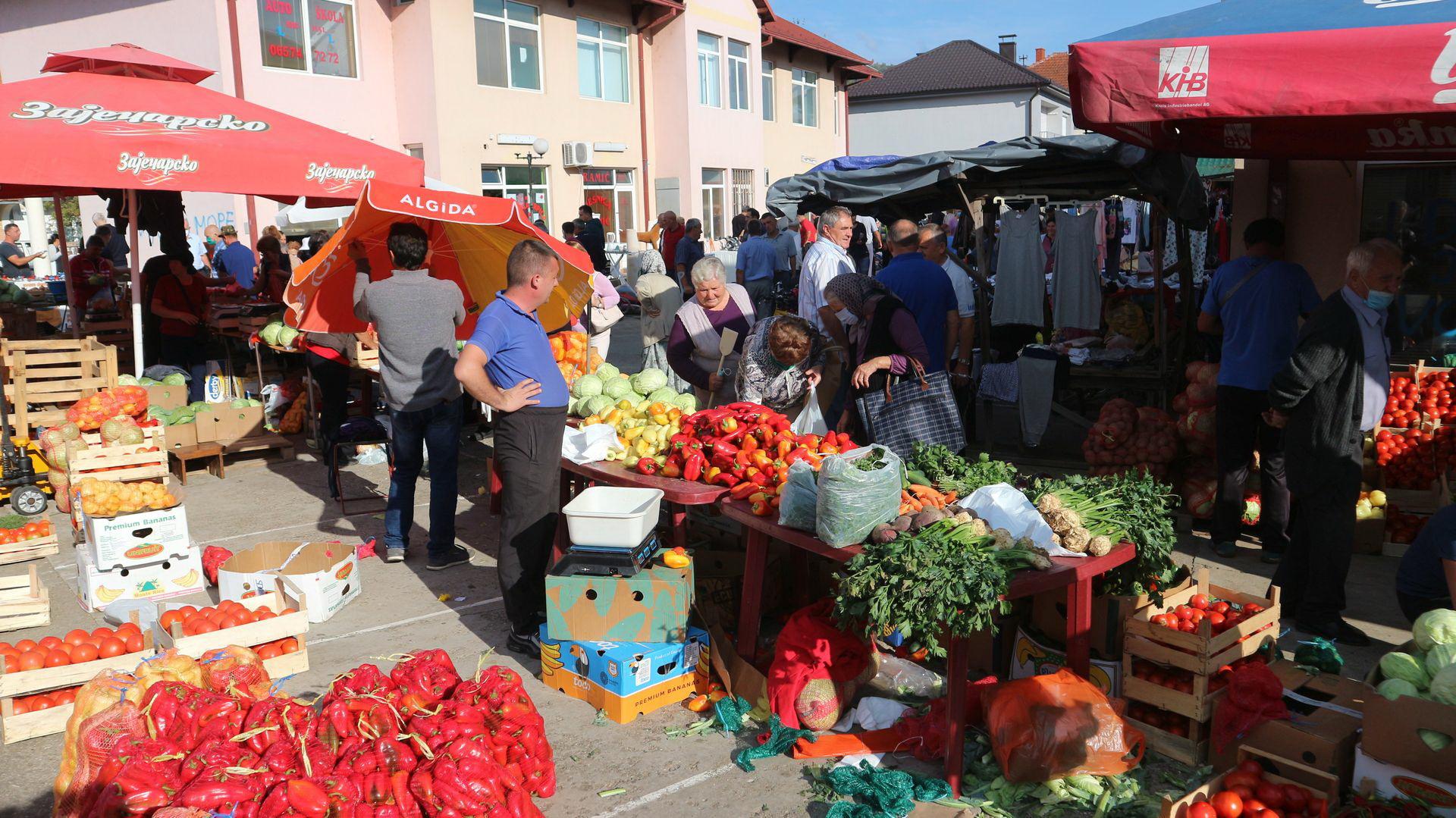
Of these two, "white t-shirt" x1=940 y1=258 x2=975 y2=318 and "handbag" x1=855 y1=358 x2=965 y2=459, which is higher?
"white t-shirt" x1=940 y1=258 x2=975 y2=318

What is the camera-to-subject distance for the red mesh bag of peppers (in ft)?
10.2

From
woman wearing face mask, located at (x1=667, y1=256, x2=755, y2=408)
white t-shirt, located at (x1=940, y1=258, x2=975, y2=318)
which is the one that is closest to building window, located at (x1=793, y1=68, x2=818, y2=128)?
white t-shirt, located at (x1=940, y1=258, x2=975, y2=318)

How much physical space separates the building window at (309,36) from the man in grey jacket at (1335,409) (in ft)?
55.6

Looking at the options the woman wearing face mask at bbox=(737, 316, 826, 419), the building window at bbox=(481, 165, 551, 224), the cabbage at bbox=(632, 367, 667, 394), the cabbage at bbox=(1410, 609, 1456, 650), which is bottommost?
the cabbage at bbox=(1410, 609, 1456, 650)

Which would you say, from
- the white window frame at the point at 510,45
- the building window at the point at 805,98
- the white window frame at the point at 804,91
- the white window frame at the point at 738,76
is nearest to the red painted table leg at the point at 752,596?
the white window frame at the point at 510,45

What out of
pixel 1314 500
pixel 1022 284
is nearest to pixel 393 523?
pixel 1314 500

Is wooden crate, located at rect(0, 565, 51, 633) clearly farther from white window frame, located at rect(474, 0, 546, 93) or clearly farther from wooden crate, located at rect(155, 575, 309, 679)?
white window frame, located at rect(474, 0, 546, 93)

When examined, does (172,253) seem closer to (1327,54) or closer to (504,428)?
(504,428)

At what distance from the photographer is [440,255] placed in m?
7.75

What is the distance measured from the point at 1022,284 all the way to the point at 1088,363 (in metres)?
1.46

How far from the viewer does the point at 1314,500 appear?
515cm

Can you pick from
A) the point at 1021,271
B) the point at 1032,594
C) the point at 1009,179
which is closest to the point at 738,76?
the point at 1021,271

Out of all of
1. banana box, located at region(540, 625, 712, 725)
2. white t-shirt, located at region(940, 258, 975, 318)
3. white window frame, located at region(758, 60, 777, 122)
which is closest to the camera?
banana box, located at region(540, 625, 712, 725)

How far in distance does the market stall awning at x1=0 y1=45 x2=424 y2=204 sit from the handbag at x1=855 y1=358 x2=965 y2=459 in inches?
209
